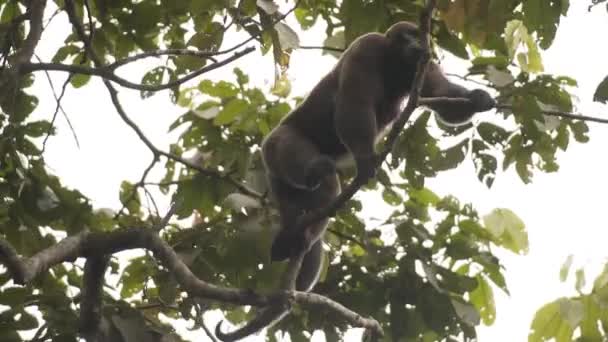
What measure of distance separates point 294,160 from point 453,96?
121cm

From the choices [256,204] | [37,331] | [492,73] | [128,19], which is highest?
[128,19]

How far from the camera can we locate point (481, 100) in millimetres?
5363

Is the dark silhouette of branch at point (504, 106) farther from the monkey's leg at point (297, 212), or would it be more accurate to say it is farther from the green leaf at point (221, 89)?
the green leaf at point (221, 89)

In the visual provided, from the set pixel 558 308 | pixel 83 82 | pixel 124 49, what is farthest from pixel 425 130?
pixel 83 82

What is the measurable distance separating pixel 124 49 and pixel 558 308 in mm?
3446

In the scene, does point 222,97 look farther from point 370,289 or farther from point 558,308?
point 558,308

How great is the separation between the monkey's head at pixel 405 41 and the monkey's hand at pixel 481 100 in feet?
1.75

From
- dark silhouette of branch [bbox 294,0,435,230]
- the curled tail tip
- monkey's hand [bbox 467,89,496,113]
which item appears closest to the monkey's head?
monkey's hand [bbox 467,89,496,113]

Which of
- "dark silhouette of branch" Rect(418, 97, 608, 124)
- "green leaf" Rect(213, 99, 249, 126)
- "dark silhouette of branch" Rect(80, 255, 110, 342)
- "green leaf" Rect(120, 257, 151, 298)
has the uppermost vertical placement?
"green leaf" Rect(213, 99, 249, 126)

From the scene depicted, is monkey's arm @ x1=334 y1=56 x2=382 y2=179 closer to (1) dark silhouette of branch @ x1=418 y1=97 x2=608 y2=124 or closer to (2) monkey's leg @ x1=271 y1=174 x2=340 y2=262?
Answer: (2) monkey's leg @ x1=271 y1=174 x2=340 y2=262

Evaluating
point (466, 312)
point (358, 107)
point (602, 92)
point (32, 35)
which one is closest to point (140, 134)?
point (32, 35)

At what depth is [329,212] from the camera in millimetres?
4738

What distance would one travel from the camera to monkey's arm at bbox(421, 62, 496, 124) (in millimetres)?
5332

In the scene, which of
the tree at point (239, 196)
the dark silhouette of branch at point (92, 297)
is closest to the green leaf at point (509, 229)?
the tree at point (239, 196)
